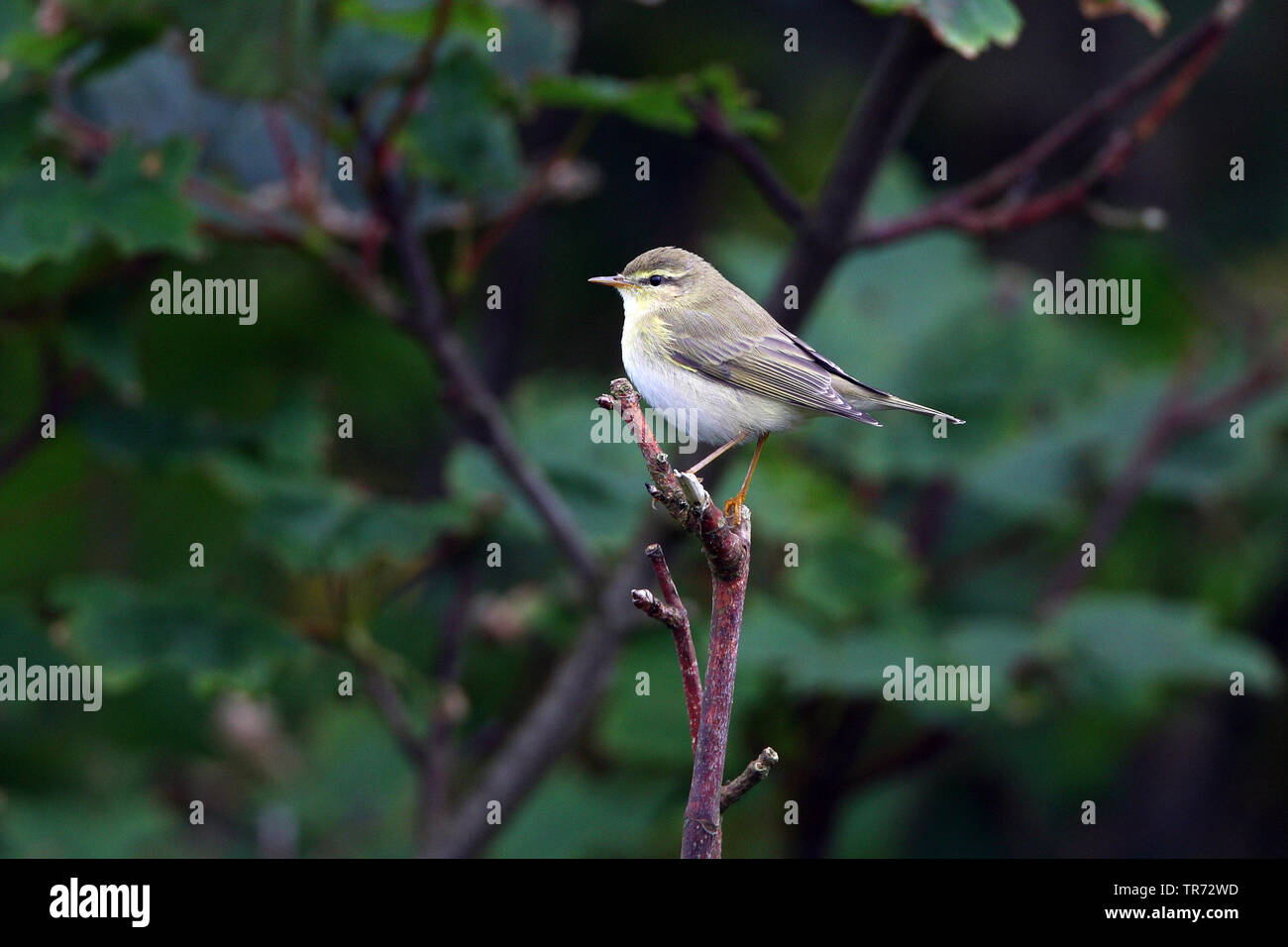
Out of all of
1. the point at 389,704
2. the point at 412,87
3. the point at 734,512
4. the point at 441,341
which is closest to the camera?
the point at 734,512

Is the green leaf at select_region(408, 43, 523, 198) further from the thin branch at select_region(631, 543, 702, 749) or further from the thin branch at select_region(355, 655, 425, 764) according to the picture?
the thin branch at select_region(631, 543, 702, 749)

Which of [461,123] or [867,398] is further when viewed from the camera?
[461,123]

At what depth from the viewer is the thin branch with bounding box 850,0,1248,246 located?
3441 millimetres

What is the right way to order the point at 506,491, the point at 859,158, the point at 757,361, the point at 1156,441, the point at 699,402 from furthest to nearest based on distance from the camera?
1. the point at 1156,441
2. the point at 506,491
3. the point at 859,158
4. the point at 757,361
5. the point at 699,402

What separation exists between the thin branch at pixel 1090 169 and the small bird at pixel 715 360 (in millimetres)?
535

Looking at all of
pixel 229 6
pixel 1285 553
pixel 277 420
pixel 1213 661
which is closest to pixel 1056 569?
pixel 1285 553

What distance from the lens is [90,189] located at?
11.3 feet

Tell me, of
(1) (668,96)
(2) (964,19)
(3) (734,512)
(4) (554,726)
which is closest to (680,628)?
(3) (734,512)

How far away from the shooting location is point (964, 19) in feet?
9.59

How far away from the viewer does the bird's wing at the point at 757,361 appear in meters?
3.06

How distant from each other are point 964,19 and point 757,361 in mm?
881

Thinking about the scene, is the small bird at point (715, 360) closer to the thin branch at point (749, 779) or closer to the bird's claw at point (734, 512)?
the bird's claw at point (734, 512)

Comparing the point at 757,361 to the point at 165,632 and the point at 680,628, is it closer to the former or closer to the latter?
the point at 680,628
